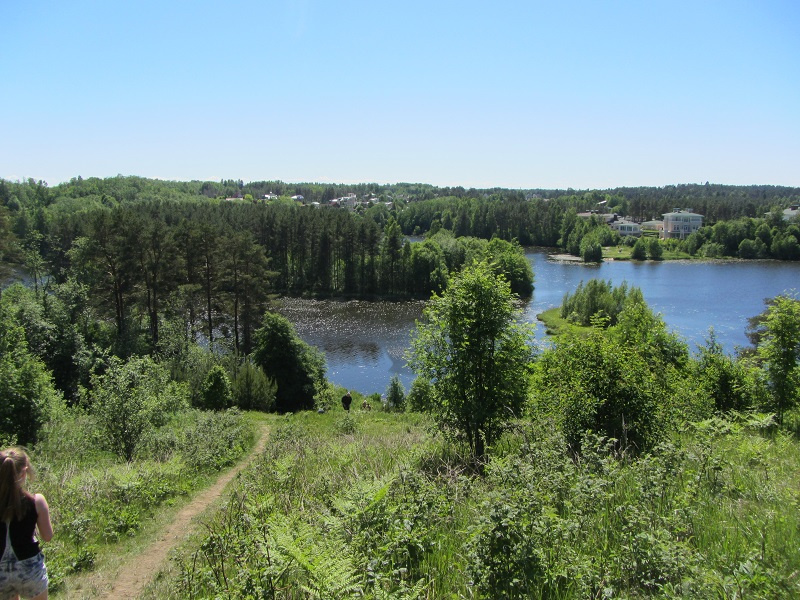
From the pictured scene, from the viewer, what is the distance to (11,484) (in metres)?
4.68

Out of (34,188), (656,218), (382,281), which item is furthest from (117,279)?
(656,218)

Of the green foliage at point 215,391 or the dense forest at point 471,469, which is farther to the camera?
the green foliage at point 215,391

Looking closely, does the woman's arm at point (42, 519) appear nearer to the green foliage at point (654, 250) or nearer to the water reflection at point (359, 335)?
the water reflection at point (359, 335)

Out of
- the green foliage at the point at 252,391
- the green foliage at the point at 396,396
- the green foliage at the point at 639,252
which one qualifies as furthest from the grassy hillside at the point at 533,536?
the green foliage at the point at 639,252

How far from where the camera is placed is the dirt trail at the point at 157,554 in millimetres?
7145

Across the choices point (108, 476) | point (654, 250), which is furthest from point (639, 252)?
point (108, 476)

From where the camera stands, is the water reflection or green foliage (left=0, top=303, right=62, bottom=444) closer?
green foliage (left=0, top=303, right=62, bottom=444)

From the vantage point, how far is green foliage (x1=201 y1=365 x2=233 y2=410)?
24.3m

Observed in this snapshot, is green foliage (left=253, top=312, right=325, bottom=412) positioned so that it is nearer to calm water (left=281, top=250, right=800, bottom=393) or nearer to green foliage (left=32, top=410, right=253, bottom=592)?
calm water (left=281, top=250, right=800, bottom=393)

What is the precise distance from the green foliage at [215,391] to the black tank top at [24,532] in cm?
2008

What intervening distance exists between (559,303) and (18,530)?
60.2 meters

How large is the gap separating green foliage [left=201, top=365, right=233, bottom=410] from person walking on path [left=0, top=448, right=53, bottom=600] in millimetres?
19956

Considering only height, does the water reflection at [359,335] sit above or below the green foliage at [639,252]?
below

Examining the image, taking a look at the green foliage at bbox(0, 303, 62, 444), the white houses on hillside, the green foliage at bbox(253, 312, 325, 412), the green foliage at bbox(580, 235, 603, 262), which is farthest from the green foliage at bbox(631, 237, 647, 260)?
the green foliage at bbox(0, 303, 62, 444)
